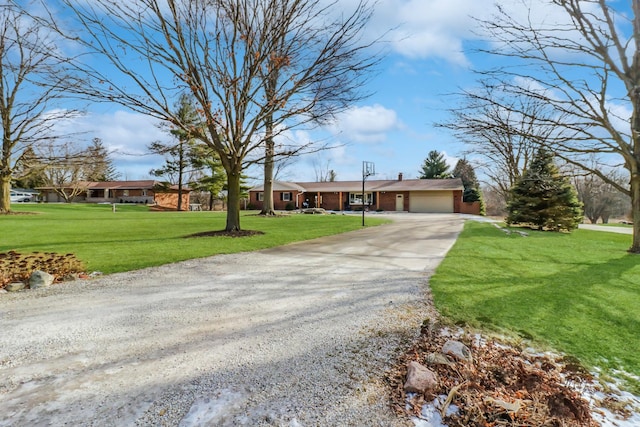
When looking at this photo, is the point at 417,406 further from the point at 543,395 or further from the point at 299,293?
the point at 299,293

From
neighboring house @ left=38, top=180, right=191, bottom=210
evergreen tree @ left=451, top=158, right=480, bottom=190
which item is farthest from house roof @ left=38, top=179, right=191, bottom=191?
evergreen tree @ left=451, top=158, right=480, bottom=190

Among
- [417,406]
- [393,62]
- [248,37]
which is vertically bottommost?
[417,406]

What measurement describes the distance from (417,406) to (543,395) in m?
→ 0.92

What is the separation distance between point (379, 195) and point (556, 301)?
107 feet

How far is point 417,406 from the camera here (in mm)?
2117

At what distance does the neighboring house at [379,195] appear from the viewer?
3381cm

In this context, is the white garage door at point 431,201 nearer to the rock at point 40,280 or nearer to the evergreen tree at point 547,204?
the evergreen tree at point 547,204

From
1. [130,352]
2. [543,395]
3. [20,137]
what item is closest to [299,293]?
[130,352]

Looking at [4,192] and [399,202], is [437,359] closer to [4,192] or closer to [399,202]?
[4,192]

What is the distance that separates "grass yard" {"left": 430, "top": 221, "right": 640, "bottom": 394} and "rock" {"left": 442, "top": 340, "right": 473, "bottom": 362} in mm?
745

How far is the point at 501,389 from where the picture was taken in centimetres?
228

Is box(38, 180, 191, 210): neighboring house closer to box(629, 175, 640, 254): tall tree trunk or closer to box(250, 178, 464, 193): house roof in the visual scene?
box(250, 178, 464, 193): house roof

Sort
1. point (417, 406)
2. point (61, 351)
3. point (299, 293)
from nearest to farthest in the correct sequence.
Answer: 1. point (417, 406)
2. point (61, 351)
3. point (299, 293)

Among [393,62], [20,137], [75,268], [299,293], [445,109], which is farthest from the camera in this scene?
[20,137]
